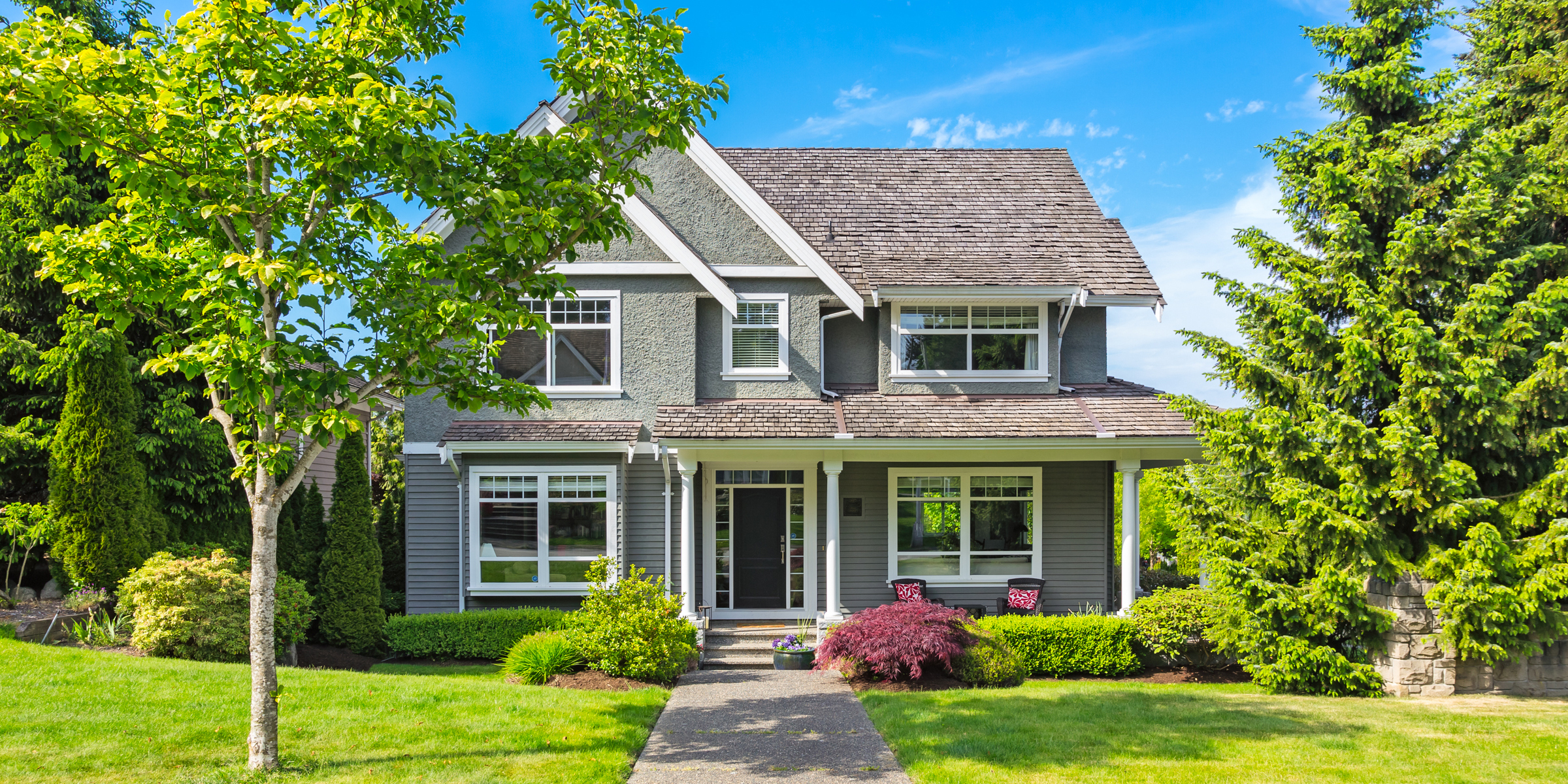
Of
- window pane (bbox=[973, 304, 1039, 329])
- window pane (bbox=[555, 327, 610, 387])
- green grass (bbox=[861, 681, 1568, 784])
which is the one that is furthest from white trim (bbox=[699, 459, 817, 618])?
green grass (bbox=[861, 681, 1568, 784])

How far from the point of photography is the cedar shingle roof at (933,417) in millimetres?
13852

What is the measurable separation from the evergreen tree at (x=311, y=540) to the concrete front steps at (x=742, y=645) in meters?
6.65

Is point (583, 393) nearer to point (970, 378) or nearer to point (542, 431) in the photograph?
point (542, 431)

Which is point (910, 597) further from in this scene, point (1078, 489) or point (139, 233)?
point (139, 233)

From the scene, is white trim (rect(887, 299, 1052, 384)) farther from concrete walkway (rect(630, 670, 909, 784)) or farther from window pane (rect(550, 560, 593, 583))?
window pane (rect(550, 560, 593, 583))

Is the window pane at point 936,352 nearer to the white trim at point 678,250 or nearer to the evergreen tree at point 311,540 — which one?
the white trim at point 678,250

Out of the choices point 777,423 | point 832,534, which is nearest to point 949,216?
point 777,423

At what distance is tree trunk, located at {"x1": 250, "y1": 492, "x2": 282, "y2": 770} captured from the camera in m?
7.30

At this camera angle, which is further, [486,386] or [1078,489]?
[1078,489]

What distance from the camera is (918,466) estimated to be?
51.1 feet

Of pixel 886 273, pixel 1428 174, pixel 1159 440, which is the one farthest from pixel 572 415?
pixel 1428 174

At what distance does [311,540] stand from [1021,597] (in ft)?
39.7

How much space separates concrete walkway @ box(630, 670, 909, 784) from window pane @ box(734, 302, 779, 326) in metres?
6.13

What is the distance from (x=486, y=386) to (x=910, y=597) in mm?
8634
